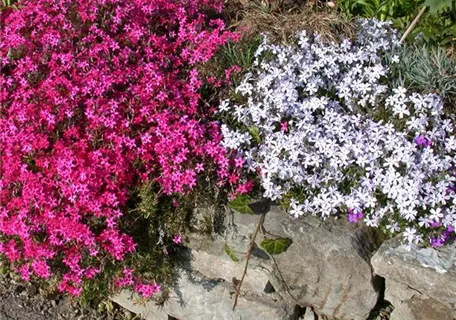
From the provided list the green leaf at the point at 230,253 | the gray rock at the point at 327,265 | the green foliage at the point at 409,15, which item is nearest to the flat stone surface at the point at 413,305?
the gray rock at the point at 327,265

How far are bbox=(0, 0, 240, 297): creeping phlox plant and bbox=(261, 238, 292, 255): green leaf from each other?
45 cm

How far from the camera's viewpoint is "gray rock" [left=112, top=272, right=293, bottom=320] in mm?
3607

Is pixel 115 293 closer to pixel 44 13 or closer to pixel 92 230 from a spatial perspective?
pixel 92 230

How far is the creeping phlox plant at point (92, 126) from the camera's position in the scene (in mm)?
3357

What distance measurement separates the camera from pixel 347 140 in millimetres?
3533

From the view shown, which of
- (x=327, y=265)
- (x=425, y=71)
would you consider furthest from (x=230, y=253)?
(x=425, y=71)

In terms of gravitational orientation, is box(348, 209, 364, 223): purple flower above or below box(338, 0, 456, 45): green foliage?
below

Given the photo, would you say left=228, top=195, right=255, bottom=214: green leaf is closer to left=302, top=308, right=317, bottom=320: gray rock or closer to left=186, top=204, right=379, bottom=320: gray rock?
left=186, top=204, right=379, bottom=320: gray rock

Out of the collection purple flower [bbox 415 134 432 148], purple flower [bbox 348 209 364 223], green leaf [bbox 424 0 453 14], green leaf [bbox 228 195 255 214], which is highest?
green leaf [bbox 424 0 453 14]

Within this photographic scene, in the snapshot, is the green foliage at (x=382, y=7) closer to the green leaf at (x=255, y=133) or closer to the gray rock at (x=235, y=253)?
the green leaf at (x=255, y=133)

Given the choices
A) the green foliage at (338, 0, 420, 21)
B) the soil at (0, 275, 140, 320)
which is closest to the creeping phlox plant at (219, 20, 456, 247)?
the green foliage at (338, 0, 420, 21)

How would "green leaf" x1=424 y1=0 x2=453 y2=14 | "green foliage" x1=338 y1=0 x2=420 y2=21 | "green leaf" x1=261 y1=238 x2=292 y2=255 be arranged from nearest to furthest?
"green leaf" x1=261 y1=238 x2=292 y2=255, "green leaf" x1=424 y1=0 x2=453 y2=14, "green foliage" x1=338 y1=0 x2=420 y2=21

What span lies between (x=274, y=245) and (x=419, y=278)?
0.79 metres

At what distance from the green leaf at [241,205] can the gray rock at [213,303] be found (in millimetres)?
500
